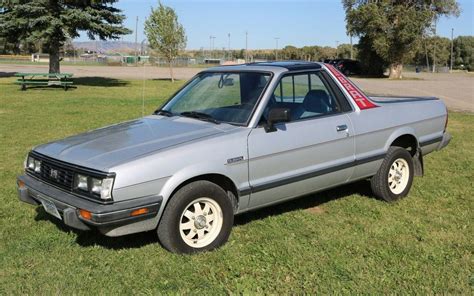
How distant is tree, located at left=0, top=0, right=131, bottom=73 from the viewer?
72.3 ft

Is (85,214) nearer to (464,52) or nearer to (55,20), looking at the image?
(55,20)

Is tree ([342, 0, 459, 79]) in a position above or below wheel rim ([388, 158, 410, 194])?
above

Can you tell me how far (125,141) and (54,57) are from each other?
2252 centimetres

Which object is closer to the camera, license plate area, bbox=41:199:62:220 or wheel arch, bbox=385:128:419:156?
license plate area, bbox=41:199:62:220

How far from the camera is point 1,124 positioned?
37.3 feet

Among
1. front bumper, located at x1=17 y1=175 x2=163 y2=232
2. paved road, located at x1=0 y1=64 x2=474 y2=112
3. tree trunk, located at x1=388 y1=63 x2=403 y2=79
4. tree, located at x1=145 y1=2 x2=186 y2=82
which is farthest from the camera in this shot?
tree trunk, located at x1=388 y1=63 x2=403 y2=79

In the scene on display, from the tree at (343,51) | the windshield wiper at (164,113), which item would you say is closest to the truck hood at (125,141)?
the windshield wiper at (164,113)

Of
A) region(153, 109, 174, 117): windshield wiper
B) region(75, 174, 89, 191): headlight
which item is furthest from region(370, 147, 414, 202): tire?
region(75, 174, 89, 191): headlight

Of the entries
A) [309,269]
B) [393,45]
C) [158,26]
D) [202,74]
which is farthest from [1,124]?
[393,45]

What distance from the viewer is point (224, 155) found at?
163 inches

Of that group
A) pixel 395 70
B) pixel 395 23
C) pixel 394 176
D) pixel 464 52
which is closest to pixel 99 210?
pixel 394 176

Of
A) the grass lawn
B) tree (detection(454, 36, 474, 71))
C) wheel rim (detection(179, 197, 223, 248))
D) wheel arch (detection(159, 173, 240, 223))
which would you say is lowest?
the grass lawn

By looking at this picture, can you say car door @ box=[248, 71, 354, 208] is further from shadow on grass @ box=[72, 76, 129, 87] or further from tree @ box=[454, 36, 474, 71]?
tree @ box=[454, 36, 474, 71]

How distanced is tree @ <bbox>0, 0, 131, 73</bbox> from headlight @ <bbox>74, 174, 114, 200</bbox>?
65.8 ft
